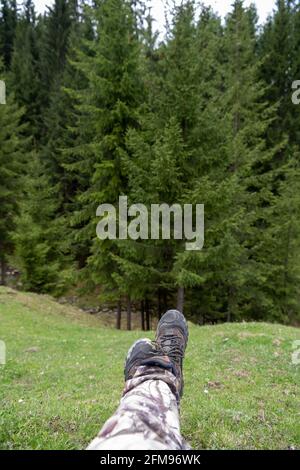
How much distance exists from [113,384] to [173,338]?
336 cm

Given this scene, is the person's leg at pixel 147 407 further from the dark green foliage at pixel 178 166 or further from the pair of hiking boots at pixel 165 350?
the dark green foliage at pixel 178 166

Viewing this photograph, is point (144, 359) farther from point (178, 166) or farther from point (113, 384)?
point (178, 166)

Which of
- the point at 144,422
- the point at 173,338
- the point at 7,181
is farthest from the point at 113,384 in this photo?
the point at 7,181

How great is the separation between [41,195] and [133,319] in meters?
9.13

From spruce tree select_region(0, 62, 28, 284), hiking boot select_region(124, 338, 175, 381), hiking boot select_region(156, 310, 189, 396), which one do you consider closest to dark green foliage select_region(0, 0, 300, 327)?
spruce tree select_region(0, 62, 28, 284)

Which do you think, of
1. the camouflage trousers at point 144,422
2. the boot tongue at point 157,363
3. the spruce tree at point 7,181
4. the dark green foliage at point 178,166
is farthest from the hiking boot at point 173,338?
the spruce tree at point 7,181

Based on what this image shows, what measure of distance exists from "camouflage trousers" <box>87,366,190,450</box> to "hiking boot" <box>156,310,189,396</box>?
553mm

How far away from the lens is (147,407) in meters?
2.44

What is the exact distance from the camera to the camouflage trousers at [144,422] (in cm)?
213

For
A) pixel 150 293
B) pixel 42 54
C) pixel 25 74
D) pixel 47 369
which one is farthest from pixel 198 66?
pixel 42 54

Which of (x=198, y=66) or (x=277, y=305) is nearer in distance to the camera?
(x=198, y=66)

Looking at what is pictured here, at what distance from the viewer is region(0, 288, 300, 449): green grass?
3383mm
